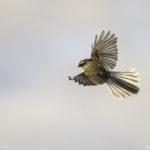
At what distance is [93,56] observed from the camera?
6.46 m

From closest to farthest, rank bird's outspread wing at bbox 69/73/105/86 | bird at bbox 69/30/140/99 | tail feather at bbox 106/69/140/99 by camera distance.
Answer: bird's outspread wing at bbox 69/73/105/86
bird at bbox 69/30/140/99
tail feather at bbox 106/69/140/99

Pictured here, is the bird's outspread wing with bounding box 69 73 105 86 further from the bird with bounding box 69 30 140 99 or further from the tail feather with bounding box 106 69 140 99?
the tail feather with bounding box 106 69 140 99

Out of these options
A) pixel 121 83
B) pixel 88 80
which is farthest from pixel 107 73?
pixel 88 80

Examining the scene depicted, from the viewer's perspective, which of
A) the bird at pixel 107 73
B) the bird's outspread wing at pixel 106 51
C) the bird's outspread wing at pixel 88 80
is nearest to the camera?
the bird's outspread wing at pixel 88 80

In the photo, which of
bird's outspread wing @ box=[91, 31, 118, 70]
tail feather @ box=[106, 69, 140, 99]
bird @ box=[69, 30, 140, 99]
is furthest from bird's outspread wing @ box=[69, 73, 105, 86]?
bird's outspread wing @ box=[91, 31, 118, 70]

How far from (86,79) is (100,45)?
2.16 metres

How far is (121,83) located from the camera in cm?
591

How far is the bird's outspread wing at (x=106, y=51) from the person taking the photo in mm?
6594

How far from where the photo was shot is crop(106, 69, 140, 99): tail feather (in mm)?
5539

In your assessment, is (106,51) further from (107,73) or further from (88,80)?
(88,80)

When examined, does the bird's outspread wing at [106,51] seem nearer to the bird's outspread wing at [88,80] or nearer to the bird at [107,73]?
the bird at [107,73]

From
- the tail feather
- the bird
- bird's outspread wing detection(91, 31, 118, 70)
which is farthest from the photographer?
bird's outspread wing detection(91, 31, 118, 70)

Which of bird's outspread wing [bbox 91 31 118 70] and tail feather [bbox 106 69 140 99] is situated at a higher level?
bird's outspread wing [bbox 91 31 118 70]

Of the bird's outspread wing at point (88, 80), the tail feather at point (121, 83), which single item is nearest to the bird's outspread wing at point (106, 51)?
the tail feather at point (121, 83)
